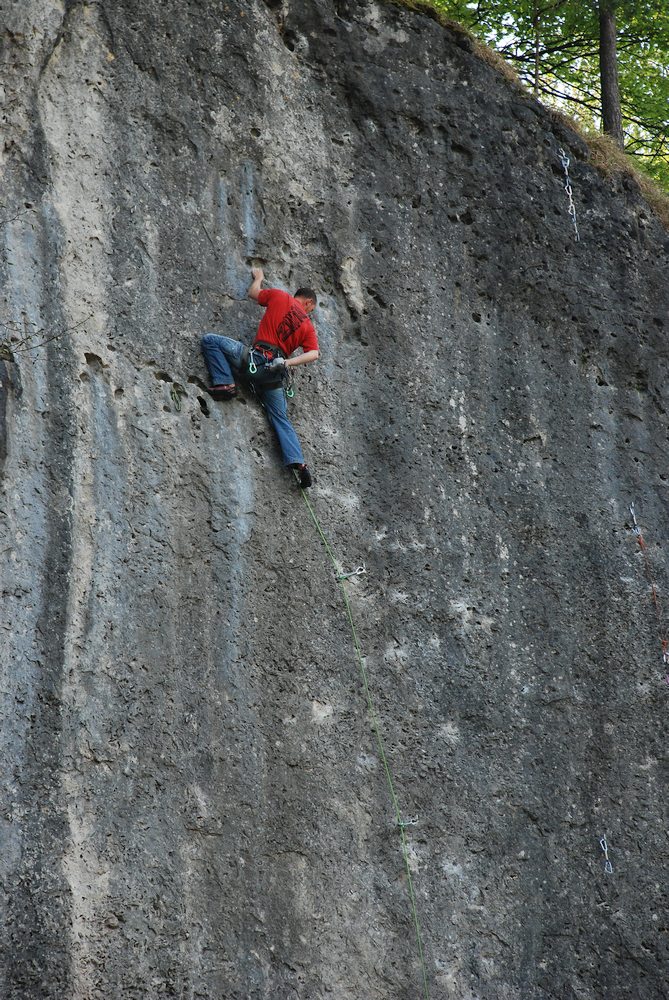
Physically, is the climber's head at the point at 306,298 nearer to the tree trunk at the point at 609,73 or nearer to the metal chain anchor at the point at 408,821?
the metal chain anchor at the point at 408,821

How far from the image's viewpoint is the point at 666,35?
14023 mm

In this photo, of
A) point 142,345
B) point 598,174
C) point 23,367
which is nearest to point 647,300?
point 598,174

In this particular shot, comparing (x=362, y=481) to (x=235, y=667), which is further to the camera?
(x=362, y=481)

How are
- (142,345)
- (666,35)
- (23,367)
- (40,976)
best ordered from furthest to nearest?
(666,35), (142,345), (23,367), (40,976)

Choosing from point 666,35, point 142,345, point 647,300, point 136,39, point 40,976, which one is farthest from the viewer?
point 666,35

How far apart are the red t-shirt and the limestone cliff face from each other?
1.03 feet

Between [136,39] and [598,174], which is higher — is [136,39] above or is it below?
above

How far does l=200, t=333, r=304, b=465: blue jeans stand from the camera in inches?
325

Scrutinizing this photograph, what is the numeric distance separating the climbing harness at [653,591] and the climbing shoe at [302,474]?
2840 millimetres

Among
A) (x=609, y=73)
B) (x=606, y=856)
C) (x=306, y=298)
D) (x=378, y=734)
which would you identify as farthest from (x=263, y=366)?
(x=609, y=73)

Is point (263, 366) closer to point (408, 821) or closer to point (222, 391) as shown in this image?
point (222, 391)

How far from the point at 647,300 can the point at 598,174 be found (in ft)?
3.70

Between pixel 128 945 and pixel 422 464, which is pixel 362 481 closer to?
pixel 422 464

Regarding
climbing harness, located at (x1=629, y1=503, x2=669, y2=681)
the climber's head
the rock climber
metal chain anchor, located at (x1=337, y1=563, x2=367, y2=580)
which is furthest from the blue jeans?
climbing harness, located at (x1=629, y1=503, x2=669, y2=681)
